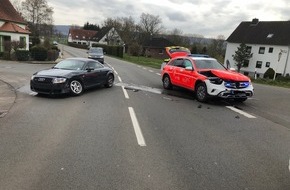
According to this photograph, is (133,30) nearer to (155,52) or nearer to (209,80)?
(155,52)

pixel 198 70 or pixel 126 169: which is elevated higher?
pixel 198 70

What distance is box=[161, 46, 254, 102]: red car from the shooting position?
437 inches

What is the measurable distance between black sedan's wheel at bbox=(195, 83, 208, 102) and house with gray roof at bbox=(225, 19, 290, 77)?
4353 centimetres

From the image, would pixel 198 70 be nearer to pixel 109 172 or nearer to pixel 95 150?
pixel 95 150

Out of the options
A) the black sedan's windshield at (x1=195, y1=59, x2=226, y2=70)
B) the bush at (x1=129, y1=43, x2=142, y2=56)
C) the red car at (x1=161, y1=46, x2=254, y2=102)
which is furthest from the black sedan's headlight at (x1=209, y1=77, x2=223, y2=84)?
the bush at (x1=129, y1=43, x2=142, y2=56)

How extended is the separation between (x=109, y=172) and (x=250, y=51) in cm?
5832

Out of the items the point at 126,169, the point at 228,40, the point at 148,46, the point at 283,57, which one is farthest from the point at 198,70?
the point at 148,46

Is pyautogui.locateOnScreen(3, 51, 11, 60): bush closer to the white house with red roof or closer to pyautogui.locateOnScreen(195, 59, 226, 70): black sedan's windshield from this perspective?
the white house with red roof

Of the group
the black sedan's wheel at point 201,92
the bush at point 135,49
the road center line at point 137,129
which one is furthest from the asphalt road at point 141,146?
the bush at point 135,49

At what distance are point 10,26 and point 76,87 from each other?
98.4ft

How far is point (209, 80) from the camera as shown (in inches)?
448

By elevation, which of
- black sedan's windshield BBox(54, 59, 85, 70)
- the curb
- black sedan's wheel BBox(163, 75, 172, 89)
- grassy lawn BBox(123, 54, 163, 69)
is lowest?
grassy lawn BBox(123, 54, 163, 69)

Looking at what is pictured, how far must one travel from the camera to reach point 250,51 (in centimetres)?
5822

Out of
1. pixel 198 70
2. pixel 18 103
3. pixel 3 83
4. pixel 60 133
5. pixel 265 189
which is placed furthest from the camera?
pixel 3 83
